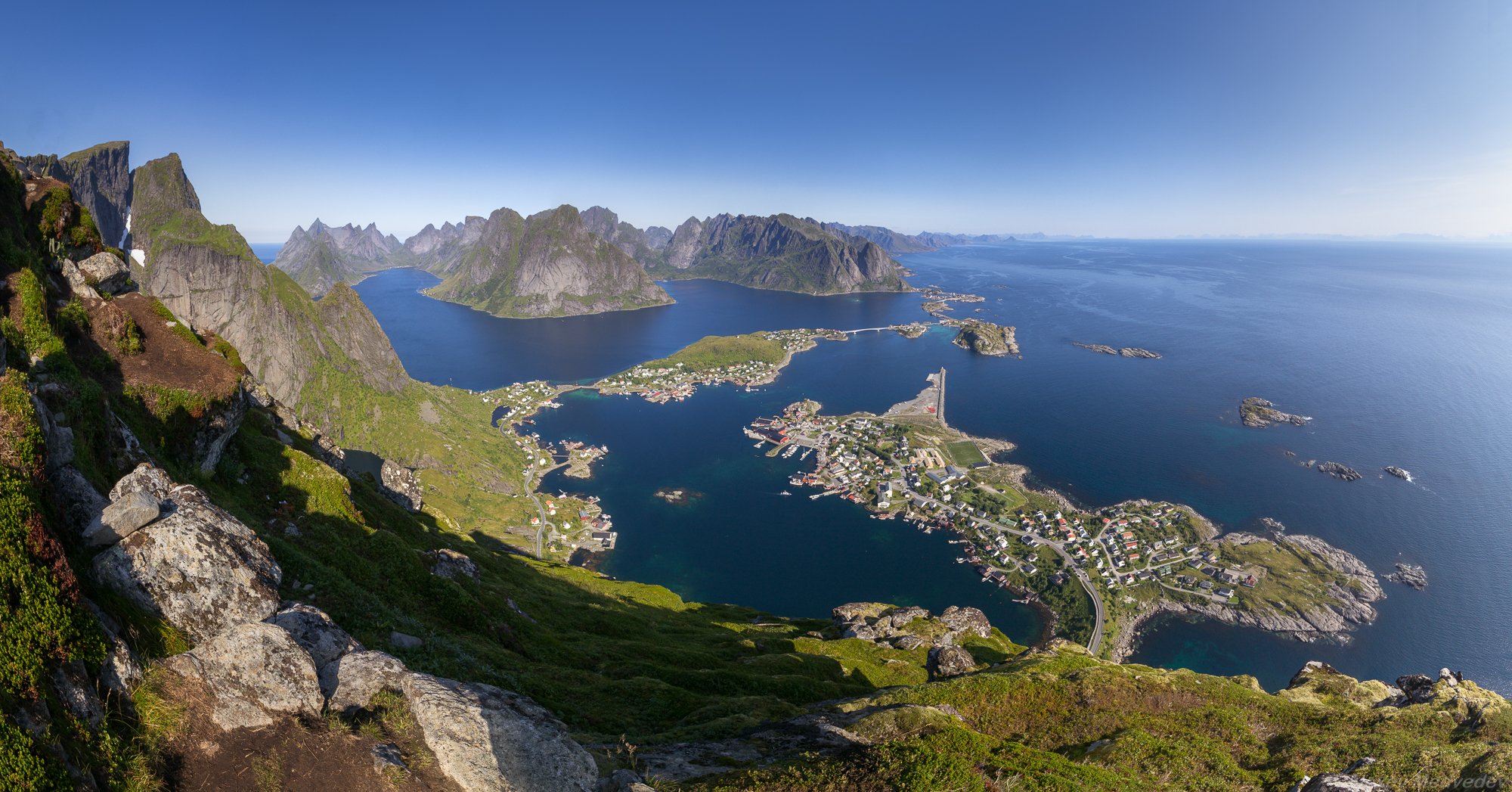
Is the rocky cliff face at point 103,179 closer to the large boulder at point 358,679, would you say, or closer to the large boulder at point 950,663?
the large boulder at point 358,679

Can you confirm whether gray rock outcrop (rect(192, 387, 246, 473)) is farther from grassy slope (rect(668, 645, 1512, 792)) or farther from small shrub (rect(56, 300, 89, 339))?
grassy slope (rect(668, 645, 1512, 792))

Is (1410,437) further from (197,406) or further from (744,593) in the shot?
(197,406)

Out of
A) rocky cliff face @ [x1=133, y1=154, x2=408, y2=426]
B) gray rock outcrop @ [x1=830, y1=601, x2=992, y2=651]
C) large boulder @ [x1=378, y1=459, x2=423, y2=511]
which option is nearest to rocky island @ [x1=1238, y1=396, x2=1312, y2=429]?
gray rock outcrop @ [x1=830, y1=601, x2=992, y2=651]

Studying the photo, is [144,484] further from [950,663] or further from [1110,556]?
[1110,556]

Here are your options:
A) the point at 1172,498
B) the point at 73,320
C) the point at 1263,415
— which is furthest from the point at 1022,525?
the point at 73,320

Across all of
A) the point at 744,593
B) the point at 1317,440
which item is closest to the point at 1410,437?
the point at 1317,440

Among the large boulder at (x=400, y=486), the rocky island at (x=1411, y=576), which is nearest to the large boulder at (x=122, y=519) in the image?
the large boulder at (x=400, y=486)
